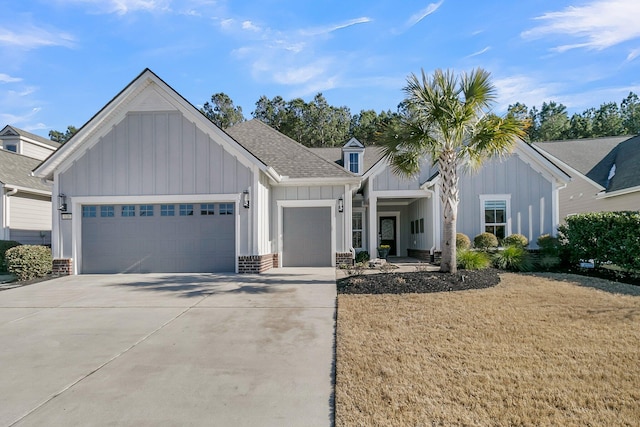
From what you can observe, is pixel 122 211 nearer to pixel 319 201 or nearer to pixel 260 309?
pixel 319 201

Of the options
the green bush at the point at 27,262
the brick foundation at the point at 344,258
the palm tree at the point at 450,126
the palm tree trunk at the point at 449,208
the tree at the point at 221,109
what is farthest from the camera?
the tree at the point at 221,109

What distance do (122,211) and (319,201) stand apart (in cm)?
654

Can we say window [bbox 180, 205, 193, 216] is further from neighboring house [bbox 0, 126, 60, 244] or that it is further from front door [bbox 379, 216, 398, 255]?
front door [bbox 379, 216, 398, 255]

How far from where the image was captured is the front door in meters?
20.4

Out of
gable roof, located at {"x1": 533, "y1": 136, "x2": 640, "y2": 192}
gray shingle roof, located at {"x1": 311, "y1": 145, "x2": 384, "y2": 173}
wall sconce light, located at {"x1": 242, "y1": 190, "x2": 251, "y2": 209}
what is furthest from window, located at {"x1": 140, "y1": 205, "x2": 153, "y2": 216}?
gable roof, located at {"x1": 533, "y1": 136, "x2": 640, "y2": 192}

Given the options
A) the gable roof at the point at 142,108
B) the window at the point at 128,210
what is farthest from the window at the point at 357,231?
the window at the point at 128,210

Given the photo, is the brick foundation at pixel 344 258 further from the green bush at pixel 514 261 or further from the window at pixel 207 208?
the green bush at pixel 514 261

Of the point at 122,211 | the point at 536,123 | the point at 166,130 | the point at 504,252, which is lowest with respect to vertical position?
the point at 504,252

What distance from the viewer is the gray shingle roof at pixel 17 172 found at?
15545 millimetres

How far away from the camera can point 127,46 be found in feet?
39.1

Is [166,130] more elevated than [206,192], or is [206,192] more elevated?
[166,130]

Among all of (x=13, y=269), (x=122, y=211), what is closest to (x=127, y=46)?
(x=122, y=211)

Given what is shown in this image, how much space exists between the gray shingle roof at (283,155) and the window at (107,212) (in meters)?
4.71

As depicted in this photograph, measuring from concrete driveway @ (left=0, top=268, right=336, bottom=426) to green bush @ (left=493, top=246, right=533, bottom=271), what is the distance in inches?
245
